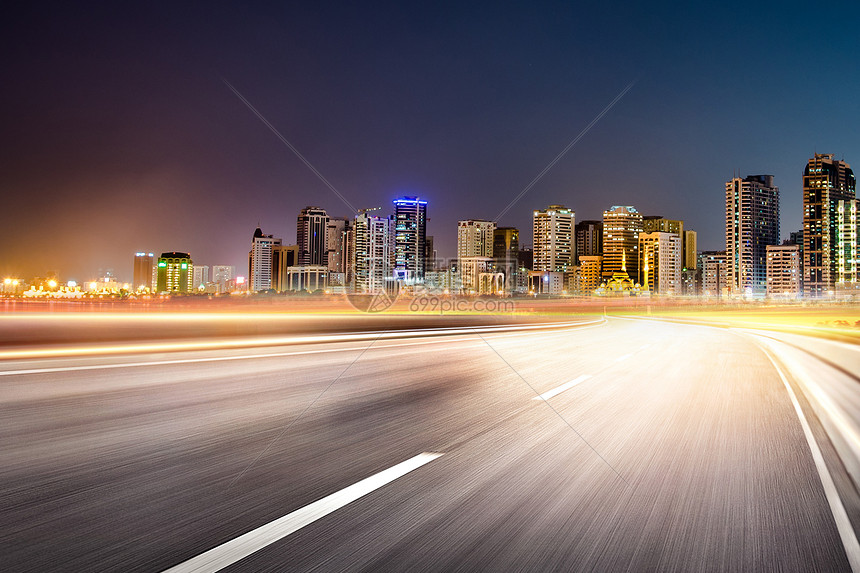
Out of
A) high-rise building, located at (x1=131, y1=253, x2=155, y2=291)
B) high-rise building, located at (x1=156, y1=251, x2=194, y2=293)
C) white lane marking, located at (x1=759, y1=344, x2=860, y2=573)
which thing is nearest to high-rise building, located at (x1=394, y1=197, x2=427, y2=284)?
high-rise building, located at (x1=131, y1=253, x2=155, y2=291)

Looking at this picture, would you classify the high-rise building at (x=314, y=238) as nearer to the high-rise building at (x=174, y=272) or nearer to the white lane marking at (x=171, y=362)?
Result: the high-rise building at (x=174, y=272)

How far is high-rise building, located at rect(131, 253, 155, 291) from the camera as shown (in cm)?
12638

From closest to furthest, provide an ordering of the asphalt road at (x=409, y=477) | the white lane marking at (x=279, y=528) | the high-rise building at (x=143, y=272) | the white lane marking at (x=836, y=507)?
the white lane marking at (x=279, y=528), the asphalt road at (x=409, y=477), the white lane marking at (x=836, y=507), the high-rise building at (x=143, y=272)

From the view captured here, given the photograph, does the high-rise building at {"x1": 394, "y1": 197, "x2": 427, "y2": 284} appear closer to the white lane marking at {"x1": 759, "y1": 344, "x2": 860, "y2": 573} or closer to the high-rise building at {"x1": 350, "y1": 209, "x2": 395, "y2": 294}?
the high-rise building at {"x1": 350, "y1": 209, "x2": 395, "y2": 294}

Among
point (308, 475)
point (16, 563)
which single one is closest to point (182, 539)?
point (16, 563)

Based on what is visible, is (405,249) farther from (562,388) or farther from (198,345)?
(562,388)

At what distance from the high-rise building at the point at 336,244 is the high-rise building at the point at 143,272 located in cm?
4859

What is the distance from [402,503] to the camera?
3.79 metres

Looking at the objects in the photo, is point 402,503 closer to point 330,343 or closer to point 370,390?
point 370,390

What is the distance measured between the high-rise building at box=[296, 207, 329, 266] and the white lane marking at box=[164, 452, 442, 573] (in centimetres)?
16614

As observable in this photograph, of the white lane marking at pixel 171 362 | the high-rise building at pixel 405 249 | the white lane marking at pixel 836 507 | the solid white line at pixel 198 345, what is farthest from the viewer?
the high-rise building at pixel 405 249

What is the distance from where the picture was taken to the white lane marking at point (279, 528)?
2.87 meters

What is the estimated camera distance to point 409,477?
435 cm

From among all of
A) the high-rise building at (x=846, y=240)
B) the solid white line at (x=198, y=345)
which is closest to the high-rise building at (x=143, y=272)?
the solid white line at (x=198, y=345)
